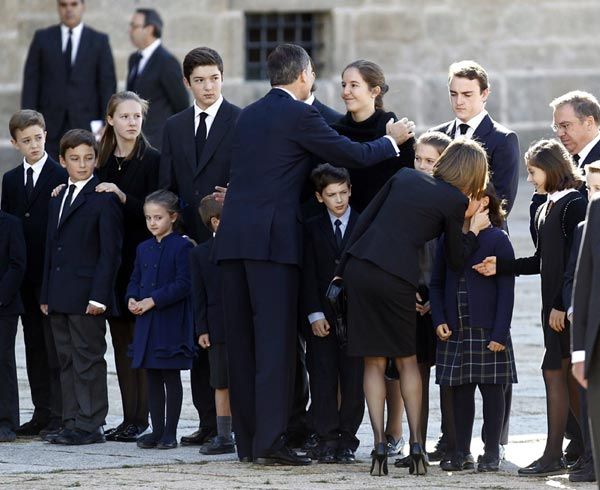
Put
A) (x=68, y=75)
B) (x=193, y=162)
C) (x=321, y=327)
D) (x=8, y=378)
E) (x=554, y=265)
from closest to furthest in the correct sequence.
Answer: (x=554, y=265) → (x=321, y=327) → (x=193, y=162) → (x=8, y=378) → (x=68, y=75)

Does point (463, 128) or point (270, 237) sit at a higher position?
point (463, 128)

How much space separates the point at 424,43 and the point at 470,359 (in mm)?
9500

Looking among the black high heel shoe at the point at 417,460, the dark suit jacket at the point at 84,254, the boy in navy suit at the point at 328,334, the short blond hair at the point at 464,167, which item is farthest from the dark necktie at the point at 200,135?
the black high heel shoe at the point at 417,460

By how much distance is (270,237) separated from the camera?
8.06 meters

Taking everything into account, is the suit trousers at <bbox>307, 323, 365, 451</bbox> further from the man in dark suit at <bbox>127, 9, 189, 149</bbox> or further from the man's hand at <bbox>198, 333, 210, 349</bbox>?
the man in dark suit at <bbox>127, 9, 189, 149</bbox>

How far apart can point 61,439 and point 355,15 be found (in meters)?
8.88

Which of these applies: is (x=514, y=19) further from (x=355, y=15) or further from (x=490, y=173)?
(x=490, y=173)

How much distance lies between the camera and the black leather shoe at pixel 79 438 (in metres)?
8.84

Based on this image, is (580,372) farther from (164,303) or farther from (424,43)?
(424,43)

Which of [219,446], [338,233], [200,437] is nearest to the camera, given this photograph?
[338,233]

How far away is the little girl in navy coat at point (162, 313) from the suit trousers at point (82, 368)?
28 cm

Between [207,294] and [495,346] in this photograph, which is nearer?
[495,346]

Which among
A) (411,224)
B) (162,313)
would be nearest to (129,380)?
(162,313)

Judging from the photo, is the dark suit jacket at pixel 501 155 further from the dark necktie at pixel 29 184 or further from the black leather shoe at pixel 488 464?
the dark necktie at pixel 29 184
